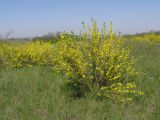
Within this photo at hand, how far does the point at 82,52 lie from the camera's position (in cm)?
628

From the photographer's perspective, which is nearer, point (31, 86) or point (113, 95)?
point (113, 95)

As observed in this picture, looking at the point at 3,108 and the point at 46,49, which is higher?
the point at 46,49

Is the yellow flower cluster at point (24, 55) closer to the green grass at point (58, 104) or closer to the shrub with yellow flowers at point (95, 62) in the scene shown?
the green grass at point (58, 104)

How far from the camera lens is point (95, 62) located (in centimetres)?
623

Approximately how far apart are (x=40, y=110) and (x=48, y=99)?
487 millimetres

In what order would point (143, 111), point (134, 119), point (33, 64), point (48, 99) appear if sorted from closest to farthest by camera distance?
point (134, 119) → point (143, 111) → point (48, 99) → point (33, 64)

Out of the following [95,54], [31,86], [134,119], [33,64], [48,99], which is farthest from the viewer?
[33,64]

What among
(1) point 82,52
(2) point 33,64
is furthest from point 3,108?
(2) point 33,64

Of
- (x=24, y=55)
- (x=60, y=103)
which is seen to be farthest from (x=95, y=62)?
(x=24, y=55)

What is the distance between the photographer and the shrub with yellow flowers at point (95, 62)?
19.9ft

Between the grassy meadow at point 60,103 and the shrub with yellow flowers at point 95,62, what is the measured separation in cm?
35

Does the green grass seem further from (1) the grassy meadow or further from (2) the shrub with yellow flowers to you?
(2) the shrub with yellow flowers

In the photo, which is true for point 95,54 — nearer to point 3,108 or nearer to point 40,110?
point 40,110

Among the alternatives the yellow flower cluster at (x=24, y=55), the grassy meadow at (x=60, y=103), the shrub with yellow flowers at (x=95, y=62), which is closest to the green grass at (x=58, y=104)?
→ the grassy meadow at (x=60, y=103)
